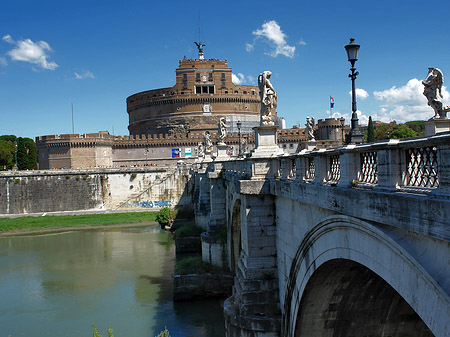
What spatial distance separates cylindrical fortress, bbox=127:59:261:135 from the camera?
218ft

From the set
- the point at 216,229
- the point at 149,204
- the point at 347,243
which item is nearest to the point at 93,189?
the point at 149,204

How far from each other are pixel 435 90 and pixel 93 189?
42851 millimetres

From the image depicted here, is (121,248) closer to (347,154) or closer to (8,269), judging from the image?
(8,269)

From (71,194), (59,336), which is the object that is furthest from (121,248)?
(71,194)

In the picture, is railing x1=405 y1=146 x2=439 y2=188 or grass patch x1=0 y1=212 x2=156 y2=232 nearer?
railing x1=405 y1=146 x2=439 y2=188

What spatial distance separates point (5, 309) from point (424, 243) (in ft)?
55.9

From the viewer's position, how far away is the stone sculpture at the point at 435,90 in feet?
16.3

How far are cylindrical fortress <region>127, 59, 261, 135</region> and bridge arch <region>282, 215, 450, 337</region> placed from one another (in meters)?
58.7

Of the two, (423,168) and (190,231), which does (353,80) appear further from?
(190,231)

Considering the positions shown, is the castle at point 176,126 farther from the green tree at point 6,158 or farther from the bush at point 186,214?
the bush at point 186,214

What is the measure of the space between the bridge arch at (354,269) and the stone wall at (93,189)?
3731 cm

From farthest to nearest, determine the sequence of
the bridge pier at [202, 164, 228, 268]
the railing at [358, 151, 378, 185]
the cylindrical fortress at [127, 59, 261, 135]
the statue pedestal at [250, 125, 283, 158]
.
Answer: the cylindrical fortress at [127, 59, 261, 135]
the bridge pier at [202, 164, 228, 268]
the statue pedestal at [250, 125, 283, 158]
the railing at [358, 151, 378, 185]

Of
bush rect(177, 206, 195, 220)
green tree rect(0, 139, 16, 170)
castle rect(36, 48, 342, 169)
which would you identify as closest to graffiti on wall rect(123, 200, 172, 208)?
bush rect(177, 206, 195, 220)

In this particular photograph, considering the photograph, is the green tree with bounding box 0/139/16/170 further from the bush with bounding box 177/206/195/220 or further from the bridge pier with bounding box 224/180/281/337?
the bridge pier with bounding box 224/180/281/337
